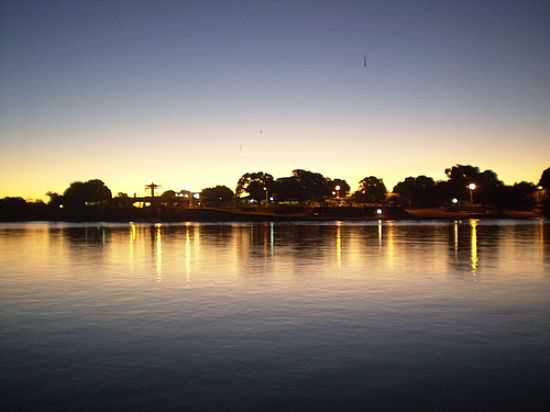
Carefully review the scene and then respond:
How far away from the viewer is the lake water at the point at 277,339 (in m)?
6.94

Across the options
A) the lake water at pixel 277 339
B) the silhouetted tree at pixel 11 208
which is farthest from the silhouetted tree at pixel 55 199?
the lake water at pixel 277 339

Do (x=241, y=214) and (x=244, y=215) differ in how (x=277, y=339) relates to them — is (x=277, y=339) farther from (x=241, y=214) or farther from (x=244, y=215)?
(x=241, y=214)

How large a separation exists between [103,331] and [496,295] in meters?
10.6

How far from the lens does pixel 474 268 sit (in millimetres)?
20234

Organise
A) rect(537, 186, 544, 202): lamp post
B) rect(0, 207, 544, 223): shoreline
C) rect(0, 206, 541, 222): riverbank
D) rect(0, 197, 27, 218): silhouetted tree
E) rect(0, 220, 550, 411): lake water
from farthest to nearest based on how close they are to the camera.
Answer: rect(537, 186, 544, 202): lamp post < rect(0, 197, 27, 218): silhouetted tree < rect(0, 206, 541, 222): riverbank < rect(0, 207, 544, 223): shoreline < rect(0, 220, 550, 411): lake water

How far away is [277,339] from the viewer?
9836 millimetres

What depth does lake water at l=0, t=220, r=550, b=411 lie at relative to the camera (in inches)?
273

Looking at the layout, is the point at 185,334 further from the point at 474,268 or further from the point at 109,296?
the point at 474,268

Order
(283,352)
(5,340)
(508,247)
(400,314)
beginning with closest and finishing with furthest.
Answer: (283,352) < (5,340) < (400,314) < (508,247)

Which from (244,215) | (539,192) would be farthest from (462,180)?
(244,215)

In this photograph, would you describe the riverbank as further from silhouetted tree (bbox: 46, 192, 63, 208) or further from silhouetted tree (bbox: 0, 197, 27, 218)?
silhouetted tree (bbox: 46, 192, 63, 208)

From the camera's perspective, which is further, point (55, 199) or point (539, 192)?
point (55, 199)

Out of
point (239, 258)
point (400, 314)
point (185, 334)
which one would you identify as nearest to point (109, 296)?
point (185, 334)

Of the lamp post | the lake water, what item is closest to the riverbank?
the lamp post
